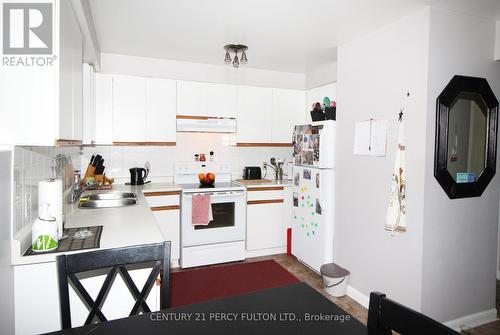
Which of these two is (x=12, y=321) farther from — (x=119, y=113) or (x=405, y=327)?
(x=119, y=113)

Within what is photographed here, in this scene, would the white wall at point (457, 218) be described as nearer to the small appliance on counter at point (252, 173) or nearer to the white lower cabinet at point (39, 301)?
the white lower cabinet at point (39, 301)

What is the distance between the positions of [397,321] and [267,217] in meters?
3.09

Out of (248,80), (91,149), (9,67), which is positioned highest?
(248,80)

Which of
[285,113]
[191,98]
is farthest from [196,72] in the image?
[285,113]

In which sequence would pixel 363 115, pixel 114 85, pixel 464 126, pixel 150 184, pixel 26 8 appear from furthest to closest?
pixel 150 184 < pixel 114 85 < pixel 363 115 < pixel 464 126 < pixel 26 8

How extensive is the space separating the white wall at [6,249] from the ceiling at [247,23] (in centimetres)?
149

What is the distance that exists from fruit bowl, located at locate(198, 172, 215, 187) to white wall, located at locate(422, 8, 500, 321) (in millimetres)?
2360

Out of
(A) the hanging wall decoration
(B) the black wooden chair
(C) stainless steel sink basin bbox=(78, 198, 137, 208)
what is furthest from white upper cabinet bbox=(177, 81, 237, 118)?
(B) the black wooden chair

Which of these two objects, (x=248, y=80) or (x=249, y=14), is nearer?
(x=249, y=14)

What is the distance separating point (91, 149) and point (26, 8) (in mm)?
2658

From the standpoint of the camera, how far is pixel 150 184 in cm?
384

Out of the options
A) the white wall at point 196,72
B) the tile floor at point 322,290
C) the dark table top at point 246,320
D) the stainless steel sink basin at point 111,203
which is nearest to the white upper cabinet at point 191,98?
the white wall at point 196,72

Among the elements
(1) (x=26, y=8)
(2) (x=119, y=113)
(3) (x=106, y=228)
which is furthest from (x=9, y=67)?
(2) (x=119, y=113)

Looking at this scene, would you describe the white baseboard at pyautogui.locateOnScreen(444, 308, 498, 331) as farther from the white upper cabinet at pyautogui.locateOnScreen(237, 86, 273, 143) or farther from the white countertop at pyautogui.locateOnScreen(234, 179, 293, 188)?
the white upper cabinet at pyautogui.locateOnScreen(237, 86, 273, 143)
